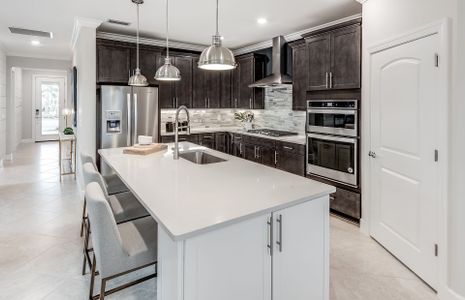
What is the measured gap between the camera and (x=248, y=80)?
5.92 m

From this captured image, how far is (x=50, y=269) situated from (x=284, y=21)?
4.22 metres

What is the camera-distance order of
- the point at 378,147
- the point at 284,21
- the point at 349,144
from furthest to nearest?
the point at 284,21
the point at 349,144
the point at 378,147

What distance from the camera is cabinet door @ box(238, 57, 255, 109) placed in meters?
5.85

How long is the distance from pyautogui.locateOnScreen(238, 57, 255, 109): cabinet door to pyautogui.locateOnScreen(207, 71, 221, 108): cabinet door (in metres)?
0.47

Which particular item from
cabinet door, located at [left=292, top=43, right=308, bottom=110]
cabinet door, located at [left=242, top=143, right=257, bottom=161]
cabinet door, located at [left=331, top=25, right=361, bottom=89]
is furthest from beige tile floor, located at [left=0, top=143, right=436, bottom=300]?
cabinet door, located at [left=242, top=143, right=257, bottom=161]

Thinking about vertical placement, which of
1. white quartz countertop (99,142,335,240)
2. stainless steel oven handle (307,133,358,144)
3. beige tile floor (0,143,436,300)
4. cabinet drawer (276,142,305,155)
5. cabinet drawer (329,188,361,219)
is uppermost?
stainless steel oven handle (307,133,358,144)

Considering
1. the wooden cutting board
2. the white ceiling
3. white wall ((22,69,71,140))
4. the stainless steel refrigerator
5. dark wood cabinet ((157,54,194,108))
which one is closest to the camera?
the wooden cutting board

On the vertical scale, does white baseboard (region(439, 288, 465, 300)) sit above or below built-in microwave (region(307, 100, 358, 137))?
below

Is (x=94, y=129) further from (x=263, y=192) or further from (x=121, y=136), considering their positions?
(x=263, y=192)

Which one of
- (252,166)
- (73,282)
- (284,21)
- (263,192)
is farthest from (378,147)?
(73,282)

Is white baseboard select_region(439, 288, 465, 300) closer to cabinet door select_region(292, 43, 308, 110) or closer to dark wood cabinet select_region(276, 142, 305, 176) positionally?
dark wood cabinet select_region(276, 142, 305, 176)

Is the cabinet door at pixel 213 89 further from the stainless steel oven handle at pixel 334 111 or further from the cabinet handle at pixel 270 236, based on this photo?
the cabinet handle at pixel 270 236

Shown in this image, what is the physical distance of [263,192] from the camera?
1.82m

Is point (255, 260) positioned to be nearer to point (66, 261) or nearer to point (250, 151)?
point (66, 261)
